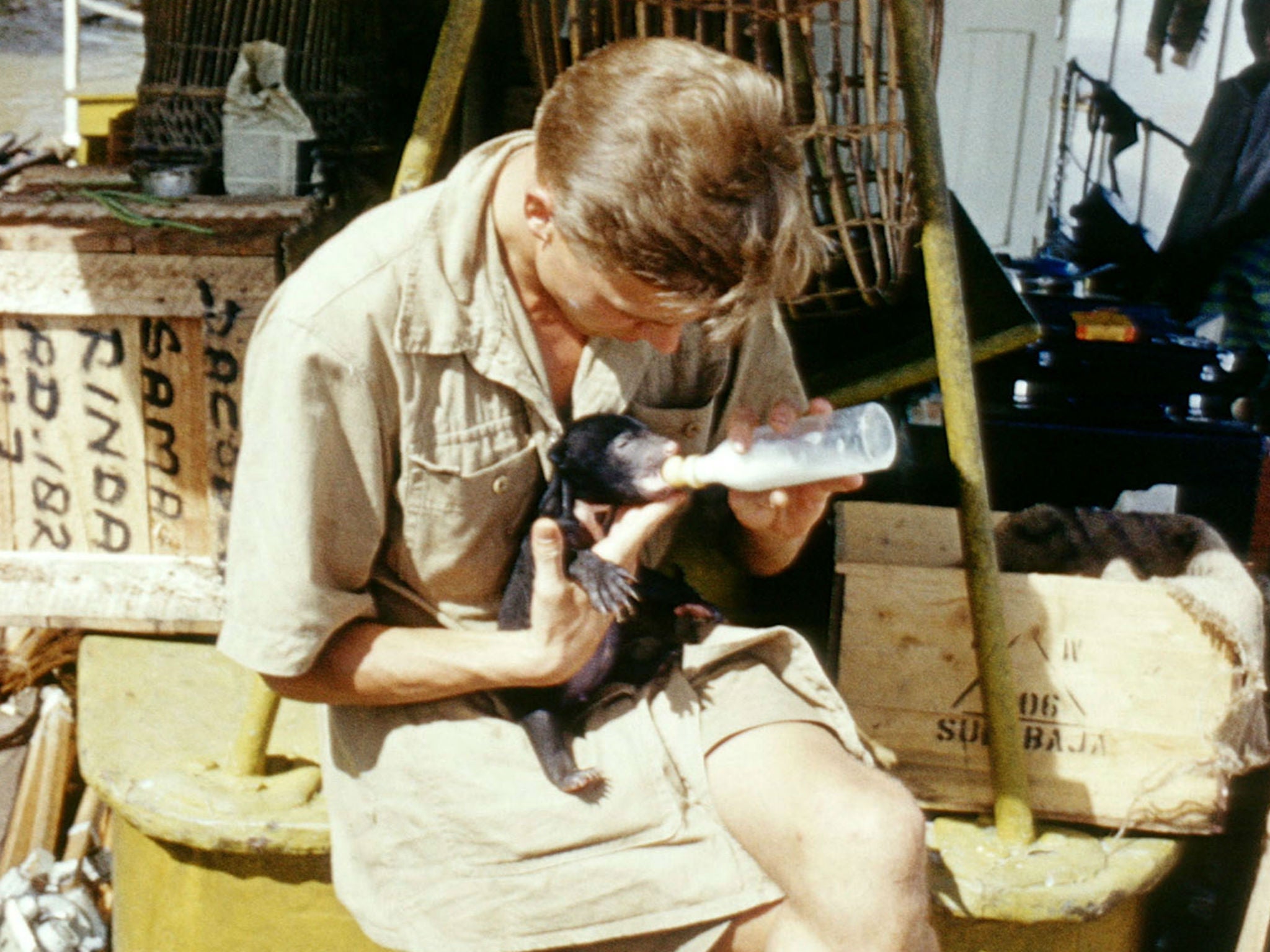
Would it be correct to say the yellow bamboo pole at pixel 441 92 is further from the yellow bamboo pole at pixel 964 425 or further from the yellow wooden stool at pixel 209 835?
the yellow wooden stool at pixel 209 835

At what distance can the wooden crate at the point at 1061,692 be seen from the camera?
2.21 meters

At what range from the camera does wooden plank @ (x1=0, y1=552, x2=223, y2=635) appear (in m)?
2.77

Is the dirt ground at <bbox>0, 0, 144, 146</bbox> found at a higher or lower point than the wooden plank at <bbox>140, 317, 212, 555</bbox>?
higher

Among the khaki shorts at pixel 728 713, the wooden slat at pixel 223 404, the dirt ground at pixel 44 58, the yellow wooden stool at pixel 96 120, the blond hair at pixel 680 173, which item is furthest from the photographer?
the dirt ground at pixel 44 58

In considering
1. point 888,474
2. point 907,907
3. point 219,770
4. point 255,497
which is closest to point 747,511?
point 907,907

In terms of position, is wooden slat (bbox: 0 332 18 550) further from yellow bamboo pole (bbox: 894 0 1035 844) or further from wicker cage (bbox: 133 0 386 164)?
yellow bamboo pole (bbox: 894 0 1035 844)

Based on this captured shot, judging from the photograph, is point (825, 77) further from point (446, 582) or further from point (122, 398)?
point (122, 398)

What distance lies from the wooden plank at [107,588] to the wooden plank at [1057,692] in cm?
147

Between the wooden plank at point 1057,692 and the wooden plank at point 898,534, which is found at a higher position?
the wooden plank at point 898,534

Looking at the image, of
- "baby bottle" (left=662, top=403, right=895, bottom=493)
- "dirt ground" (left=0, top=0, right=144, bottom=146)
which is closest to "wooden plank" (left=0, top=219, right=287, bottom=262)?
"baby bottle" (left=662, top=403, right=895, bottom=493)

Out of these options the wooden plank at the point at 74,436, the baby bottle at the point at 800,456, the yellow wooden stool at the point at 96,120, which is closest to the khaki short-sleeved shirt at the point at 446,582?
Result: the baby bottle at the point at 800,456

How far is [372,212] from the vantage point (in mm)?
1793

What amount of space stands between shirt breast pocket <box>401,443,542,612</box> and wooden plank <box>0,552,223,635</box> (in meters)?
1.10

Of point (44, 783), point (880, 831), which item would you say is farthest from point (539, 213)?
point (44, 783)
